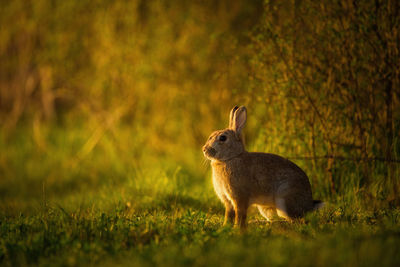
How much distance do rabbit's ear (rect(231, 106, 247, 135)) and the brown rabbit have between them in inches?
2.3

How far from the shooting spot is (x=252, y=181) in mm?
4652

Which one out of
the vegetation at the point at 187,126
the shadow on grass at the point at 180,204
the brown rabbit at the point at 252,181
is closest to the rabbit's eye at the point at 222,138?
the brown rabbit at the point at 252,181

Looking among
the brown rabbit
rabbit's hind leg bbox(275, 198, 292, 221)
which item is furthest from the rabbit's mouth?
rabbit's hind leg bbox(275, 198, 292, 221)

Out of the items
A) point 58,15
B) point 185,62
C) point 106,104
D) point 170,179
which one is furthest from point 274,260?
point 106,104

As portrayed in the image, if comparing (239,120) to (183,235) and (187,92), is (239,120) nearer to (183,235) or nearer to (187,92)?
(183,235)

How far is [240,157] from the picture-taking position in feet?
15.7

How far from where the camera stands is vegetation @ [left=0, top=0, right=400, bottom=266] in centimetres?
401

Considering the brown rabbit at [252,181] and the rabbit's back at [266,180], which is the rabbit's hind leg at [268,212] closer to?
the brown rabbit at [252,181]

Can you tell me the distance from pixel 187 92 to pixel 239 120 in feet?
17.1

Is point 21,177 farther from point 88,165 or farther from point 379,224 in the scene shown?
point 379,224

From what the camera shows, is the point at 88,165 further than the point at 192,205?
Yes

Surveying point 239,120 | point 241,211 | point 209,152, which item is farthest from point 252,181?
point 239,120

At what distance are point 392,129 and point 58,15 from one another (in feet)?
27.1

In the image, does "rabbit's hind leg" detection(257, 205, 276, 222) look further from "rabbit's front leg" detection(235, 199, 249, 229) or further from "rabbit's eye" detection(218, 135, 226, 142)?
"rabbit's eye" detection(218, 135, 226, 142)
